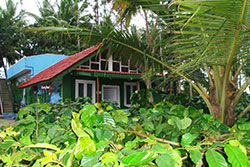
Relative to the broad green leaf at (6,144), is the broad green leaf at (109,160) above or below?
above

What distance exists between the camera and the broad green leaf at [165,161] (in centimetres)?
56

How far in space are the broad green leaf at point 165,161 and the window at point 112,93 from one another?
12346mm

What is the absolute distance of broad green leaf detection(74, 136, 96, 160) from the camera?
548mm

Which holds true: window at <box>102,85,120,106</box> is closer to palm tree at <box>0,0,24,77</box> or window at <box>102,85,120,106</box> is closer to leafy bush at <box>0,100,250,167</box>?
palm tree at <box>0,0,24,77</box>

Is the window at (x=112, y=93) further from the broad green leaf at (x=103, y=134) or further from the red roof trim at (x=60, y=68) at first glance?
the broad green leaf at (x=103, y=134)

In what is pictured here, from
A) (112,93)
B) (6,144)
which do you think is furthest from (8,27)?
(6,144)

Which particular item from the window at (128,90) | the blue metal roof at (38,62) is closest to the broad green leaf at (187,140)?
the window at (128,90)

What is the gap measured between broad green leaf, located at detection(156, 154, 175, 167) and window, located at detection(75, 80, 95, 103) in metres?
11.5

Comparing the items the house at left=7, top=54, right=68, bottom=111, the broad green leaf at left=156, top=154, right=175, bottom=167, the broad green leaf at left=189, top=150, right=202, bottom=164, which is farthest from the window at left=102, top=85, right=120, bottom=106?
the broad green leaf at left=156, top=154, right=175, bottom=167

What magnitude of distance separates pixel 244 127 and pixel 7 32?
19917mm

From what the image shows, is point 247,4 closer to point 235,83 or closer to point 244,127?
point 244,127

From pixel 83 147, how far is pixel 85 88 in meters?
11.8

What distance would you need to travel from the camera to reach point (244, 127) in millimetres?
1104

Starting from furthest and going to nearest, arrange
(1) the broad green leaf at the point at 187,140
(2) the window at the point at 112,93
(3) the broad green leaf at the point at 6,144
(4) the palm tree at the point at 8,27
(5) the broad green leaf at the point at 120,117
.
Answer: (4) the palm tree at the point at 8,27 → (2) the window at the point at 112,93 → (5) the broad green leaf at the point at 120,117 → (3) the broad green leaf at the point at 6,144 → (1) the broad green leaf at the point at 187,140
